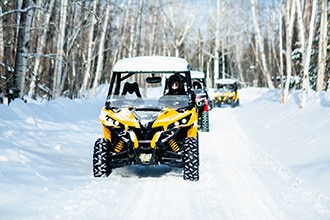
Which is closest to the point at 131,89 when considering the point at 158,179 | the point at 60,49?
the point at 158,179

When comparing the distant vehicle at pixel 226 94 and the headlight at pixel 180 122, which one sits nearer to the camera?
the headlight at pixel 180 122

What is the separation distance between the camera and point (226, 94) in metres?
25.7

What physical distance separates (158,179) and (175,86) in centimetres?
176

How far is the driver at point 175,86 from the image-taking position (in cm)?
702

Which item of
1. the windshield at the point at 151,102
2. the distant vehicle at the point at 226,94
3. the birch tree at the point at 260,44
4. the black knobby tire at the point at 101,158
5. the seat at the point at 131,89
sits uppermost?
the birch tree at the point at 260,44

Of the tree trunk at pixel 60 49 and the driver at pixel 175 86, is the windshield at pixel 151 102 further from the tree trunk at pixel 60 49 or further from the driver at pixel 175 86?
the tree trunk at pixel 60 49

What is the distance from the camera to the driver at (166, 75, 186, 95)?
7016 millimetres

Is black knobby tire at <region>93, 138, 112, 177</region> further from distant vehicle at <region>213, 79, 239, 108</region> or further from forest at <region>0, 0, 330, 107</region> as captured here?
distant vehicle at <region>213, 79, 239, 108</region>

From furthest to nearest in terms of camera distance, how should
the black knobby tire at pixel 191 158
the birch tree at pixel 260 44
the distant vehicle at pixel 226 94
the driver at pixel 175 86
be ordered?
the distant vehicle at pixel 226 94 < the birch tree at pixel 260 44 < the driver at pixel 175 86 < the black knobby tire at pixel 191 158

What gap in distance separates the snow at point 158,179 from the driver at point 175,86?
1.35 m

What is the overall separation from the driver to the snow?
135 centimetres

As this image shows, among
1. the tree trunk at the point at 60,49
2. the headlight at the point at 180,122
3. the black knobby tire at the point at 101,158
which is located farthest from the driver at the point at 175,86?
the tree trunk at the point at 60,49

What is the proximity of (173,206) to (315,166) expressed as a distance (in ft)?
9.71

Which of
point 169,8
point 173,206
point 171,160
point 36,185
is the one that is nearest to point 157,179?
point 171,160
